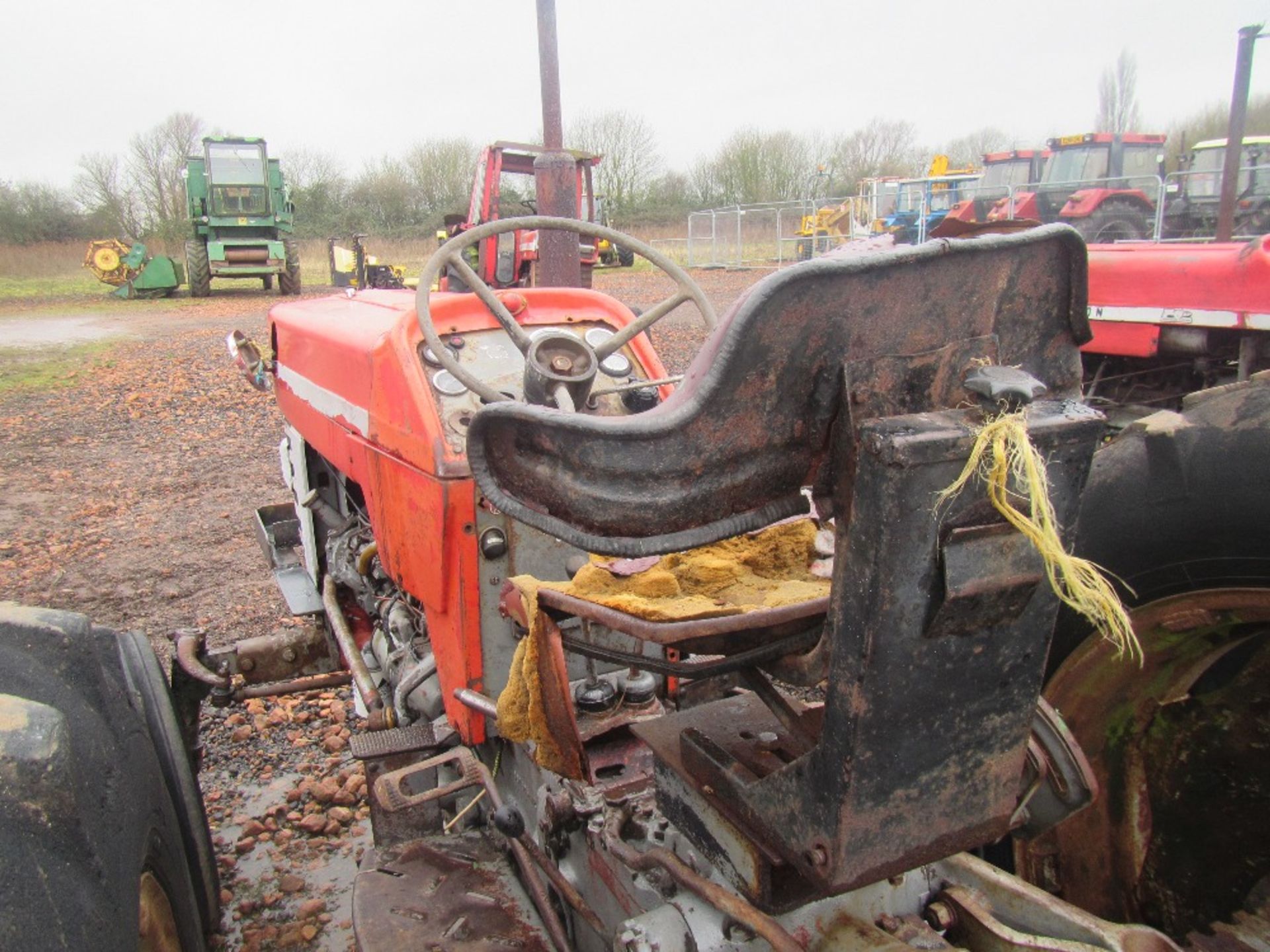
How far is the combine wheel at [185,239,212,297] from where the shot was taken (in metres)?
19.5

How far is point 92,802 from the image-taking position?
55.0 inches

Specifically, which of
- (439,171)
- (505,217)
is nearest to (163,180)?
(439,171)

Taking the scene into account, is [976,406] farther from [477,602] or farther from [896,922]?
[477,602]

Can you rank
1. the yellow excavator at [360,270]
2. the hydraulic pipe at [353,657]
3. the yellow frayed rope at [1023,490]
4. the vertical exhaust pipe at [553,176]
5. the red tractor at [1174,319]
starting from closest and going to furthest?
the yellow frayed rope at [1023,490] < the hydraulic pipe at [353,657] < the vertical exhaust pipe at [553,176] < the red tractor at [1174,319] < the yellow excavator at [360,270]

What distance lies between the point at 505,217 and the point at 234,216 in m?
11.7

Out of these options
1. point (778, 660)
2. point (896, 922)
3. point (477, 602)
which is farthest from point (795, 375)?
point (477, 602)

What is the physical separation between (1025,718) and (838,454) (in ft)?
1.48

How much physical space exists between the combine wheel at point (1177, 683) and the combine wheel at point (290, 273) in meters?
20.2

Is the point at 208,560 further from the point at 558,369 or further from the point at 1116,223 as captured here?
the point at 1116,223

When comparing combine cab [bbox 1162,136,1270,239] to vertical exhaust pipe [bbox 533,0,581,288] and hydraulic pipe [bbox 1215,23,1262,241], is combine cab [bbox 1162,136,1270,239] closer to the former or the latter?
hydraulic pipe [bbox 1215,23,1262,241]

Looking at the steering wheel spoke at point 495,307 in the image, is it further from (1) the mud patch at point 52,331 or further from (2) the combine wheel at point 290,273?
(2) the combine wheel at point 290,273

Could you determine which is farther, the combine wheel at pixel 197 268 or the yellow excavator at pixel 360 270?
the combine wheel at pixel 197 268

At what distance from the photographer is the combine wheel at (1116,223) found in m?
12.8

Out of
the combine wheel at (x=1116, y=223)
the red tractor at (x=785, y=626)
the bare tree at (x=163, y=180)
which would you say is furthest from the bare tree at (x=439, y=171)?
the red tractor at (x=785, y=626)
